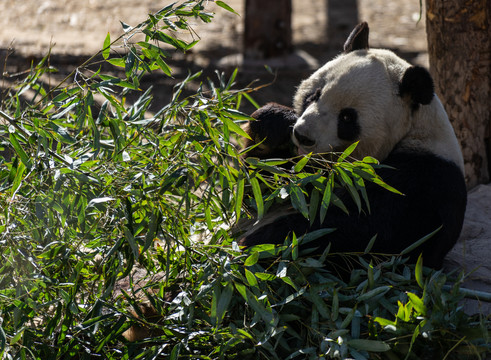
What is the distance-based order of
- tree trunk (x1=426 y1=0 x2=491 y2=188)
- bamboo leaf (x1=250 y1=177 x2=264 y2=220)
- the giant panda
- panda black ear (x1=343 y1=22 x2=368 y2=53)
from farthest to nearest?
tree trunk (x1=426 y1=0 x2=491 y2=188) → panda black ear (x1=343 y1=22 x2=368 y2=53) → the giant panda → bamboo leaf (x1=250 y1=177 x2=264 y2=220)

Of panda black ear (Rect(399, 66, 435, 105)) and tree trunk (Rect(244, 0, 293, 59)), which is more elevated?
panda black ear (Rect(399, 66, 435, 105))

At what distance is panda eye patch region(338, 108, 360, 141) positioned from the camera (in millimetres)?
2850

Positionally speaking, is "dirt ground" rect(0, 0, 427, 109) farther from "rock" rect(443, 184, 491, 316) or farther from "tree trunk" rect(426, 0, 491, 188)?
"rock" rect(443, 184, 491, 316)

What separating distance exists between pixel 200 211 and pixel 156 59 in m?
0.79

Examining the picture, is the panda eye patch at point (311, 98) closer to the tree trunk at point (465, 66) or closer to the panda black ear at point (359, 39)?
the panda black ear at point (359, 39)

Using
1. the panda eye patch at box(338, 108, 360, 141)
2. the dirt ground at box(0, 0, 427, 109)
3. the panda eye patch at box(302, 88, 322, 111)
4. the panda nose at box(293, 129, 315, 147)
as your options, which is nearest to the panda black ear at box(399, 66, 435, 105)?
the panda eye patch at box(338, 108, 360, 141)

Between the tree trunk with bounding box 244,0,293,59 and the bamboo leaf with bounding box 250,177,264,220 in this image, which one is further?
the tree trunk with bounding box 244,0,293,59

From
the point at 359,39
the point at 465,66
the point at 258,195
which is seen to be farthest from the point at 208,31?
the point at 258,195

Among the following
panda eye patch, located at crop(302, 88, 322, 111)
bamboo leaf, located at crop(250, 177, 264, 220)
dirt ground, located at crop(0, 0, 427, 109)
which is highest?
panda eye patch, located at crop(302, 88, 322, 111)

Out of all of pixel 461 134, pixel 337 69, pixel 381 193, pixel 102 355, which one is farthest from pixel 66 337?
pixel 461 134

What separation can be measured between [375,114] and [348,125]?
13 centimetres

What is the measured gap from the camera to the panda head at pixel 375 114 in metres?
2.83

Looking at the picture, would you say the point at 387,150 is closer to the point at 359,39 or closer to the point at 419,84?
the point at 419,84

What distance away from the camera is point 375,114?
286 cm
